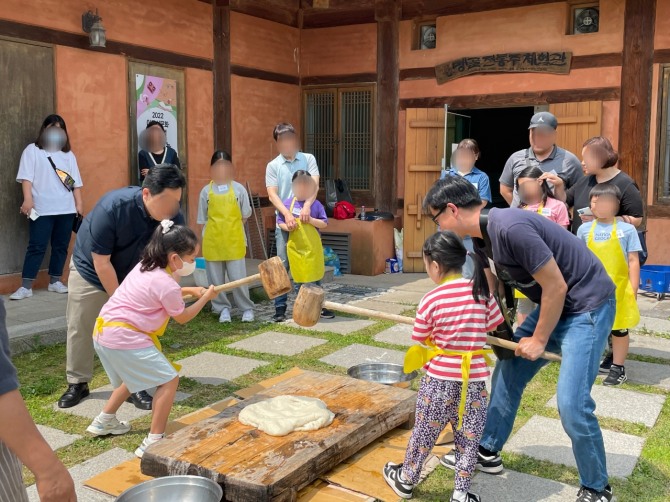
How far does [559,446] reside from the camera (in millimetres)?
4105

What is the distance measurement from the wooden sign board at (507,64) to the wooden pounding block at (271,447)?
275 inches

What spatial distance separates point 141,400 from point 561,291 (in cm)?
301

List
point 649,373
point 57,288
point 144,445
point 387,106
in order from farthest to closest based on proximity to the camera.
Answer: point 387,106
point 57,288
point 649,373
point 144,445

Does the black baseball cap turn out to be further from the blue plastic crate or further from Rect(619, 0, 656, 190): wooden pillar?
Rect(619, 0, 656, 190): wooden pillar

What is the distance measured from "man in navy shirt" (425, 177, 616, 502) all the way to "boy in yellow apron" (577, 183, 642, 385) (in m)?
1.92

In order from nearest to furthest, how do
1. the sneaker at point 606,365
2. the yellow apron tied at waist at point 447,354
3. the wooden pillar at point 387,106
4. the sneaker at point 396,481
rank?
the yellow apron tied at waist at point 447,354
the sneaker at point 396,481
the sneaker at point 606,365
the wooden pillar at point 387,106

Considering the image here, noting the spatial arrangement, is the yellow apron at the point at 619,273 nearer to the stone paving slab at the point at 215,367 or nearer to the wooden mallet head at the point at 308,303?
the wooden mallet head at the point at 308,303

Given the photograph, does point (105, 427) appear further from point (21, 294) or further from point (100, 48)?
point (100, 48)

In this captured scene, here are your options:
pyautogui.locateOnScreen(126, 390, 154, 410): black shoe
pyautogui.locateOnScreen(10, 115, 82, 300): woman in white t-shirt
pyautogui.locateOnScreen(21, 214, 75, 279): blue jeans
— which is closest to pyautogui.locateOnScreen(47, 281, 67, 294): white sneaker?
pyautogui.locateOnScreen(10, 115, 82, 300): woman in white t-shirt

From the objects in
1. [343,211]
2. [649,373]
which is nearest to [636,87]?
[343,211]

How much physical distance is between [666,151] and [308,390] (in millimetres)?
7118

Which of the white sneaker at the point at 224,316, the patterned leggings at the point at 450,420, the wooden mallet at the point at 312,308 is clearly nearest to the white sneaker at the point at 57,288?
the white sneaker at the point at 224,316

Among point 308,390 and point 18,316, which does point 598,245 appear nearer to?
point 308,390

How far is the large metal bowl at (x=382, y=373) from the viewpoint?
5008mm
